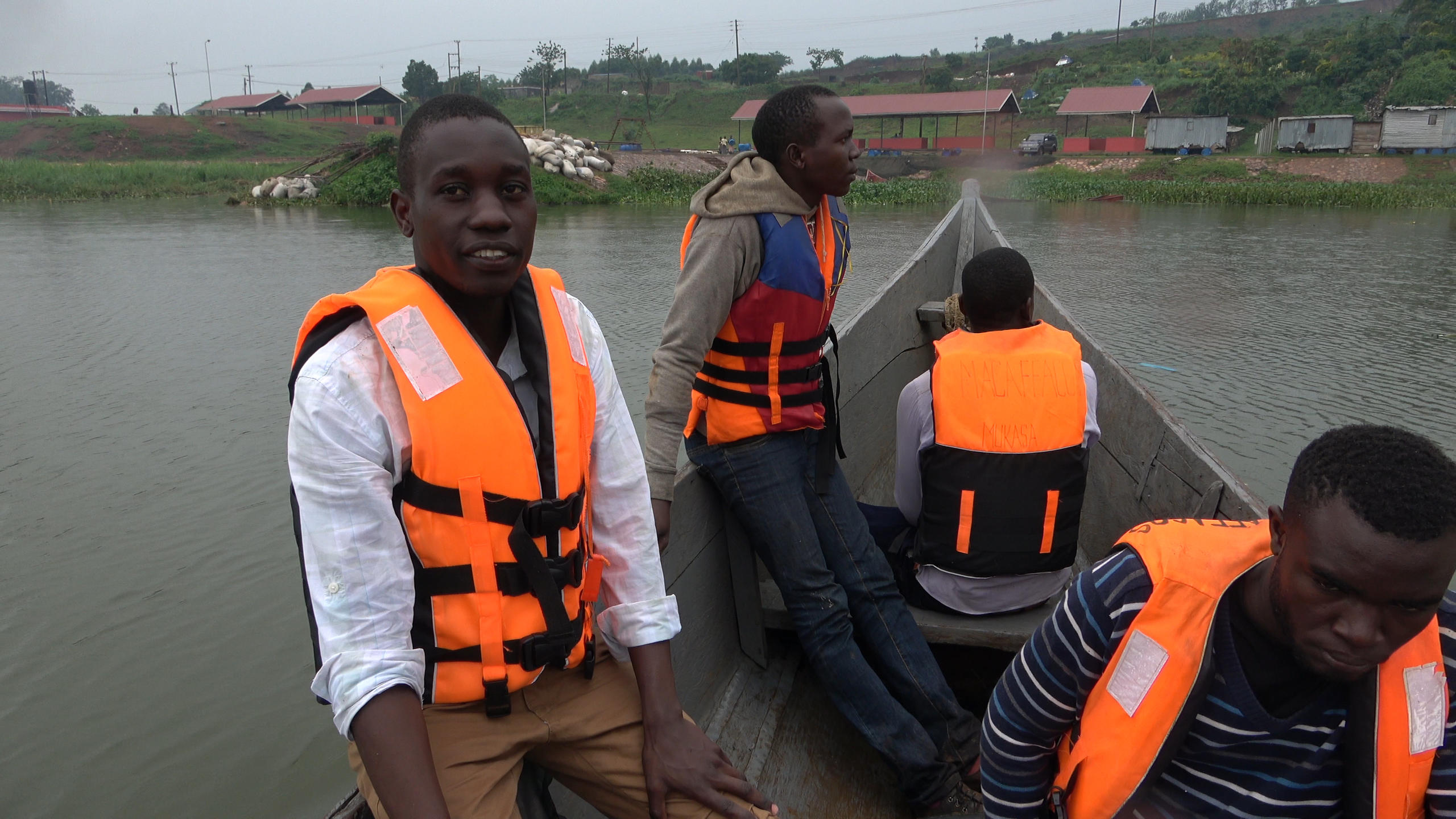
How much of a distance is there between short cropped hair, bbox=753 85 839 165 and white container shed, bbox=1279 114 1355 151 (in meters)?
39.3

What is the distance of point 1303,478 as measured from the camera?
3.76 ft

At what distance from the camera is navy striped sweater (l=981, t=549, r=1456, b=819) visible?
1.21 meters

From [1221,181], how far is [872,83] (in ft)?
142

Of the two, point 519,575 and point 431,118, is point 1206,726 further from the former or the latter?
point 431,118

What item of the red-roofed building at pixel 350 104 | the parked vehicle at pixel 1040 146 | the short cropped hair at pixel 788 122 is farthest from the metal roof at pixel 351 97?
the short cropped hair at pixel 788 122

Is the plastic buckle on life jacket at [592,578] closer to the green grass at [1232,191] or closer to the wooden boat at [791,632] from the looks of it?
the wooden boat at [791,632]

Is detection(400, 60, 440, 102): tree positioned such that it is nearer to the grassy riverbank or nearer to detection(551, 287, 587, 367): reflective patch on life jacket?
the grassy riverbank

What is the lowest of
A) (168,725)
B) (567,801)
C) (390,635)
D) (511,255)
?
(168,725)

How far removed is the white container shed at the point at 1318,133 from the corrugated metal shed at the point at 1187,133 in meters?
2.26

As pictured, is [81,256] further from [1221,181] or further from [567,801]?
[1221,181]

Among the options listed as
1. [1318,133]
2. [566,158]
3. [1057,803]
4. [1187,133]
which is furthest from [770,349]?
[1187,133]

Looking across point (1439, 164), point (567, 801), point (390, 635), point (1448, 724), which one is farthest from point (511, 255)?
point (1439, 164)

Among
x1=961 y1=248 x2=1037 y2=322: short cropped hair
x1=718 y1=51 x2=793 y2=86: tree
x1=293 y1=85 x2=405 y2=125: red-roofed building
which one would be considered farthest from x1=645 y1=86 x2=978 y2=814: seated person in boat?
x1=718 y1=51 x2=793 y2=86: tree

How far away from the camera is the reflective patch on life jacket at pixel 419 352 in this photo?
1.25 metres
